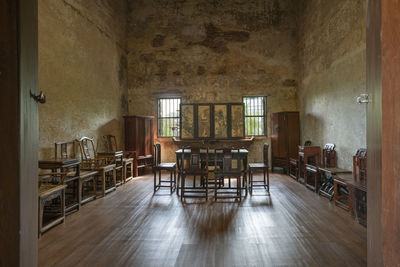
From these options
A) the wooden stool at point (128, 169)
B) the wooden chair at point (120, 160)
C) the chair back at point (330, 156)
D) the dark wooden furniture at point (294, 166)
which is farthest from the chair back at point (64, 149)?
the chair back at point (330, 156)

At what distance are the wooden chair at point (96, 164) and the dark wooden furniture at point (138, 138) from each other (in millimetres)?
1294

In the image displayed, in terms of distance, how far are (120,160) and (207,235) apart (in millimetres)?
4218

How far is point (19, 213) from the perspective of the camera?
1.18 m

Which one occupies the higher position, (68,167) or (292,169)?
(68,167)

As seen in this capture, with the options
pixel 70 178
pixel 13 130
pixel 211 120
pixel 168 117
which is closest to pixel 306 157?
pixel 211 120

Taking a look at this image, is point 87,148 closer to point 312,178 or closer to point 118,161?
point 118,161

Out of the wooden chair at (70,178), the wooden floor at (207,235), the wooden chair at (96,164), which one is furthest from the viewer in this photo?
the wooden chair at (96,164)

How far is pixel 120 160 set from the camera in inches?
259

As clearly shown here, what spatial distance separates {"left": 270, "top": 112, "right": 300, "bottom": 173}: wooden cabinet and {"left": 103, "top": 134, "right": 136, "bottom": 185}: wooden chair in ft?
15.1

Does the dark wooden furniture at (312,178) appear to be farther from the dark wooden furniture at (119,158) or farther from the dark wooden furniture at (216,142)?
the dark wooden furniture at (119,158)

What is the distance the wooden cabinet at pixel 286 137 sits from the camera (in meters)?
7.62

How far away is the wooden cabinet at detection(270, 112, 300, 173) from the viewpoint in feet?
25.0

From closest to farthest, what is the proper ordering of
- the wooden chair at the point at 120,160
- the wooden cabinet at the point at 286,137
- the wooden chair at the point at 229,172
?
the wooden chair at the point at 229,172 → the wooden chair at the point at 120,160 → the wooden cabinet at the point at 286,137

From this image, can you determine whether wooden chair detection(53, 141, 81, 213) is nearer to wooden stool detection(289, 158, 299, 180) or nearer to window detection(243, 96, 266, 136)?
wooden stool detection(289, 158, 299, 180)
